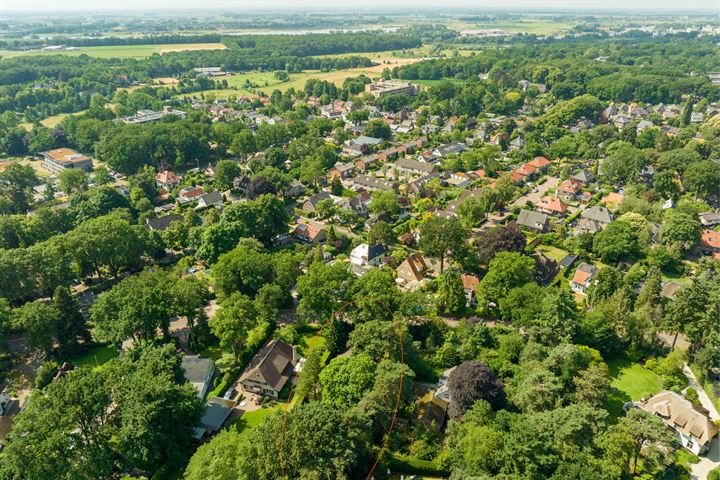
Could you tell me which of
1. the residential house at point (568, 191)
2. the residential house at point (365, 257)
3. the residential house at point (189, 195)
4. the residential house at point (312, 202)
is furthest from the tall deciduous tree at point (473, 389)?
the residential house at point (189, 195)

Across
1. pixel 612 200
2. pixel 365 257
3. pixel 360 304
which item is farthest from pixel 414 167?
pixel 360 304

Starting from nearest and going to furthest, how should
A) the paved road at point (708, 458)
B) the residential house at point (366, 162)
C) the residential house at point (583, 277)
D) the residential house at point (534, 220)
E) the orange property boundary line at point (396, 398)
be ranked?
the orange property boundary line at point (396, 398), the paved road at point (708, 458), the residential house at point (583, 277), the residential house at point (534, 220), the residential house at point (366, 162)

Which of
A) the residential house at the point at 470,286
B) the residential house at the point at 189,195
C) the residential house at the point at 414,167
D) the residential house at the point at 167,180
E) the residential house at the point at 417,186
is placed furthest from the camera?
the residential house at the point at 414,167

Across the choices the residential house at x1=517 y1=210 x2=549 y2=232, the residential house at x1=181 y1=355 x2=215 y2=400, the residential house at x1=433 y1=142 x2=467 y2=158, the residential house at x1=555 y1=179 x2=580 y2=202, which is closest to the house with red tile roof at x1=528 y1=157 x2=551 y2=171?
the residential house at x1=555 y1=179 x2=580 y2=202

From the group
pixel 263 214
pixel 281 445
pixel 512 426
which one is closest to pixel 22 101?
pixel 263 214

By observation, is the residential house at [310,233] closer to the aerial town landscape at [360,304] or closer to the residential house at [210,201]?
the aerial town landscape at [360,304]

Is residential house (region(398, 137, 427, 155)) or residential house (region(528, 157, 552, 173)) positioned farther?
residential house (region(398, 137, 427, 155))

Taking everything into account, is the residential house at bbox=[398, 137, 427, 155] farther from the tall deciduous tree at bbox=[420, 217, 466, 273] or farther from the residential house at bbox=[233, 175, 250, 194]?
the tall deciduous tree at bbox=[420, 217, 466, 273]
